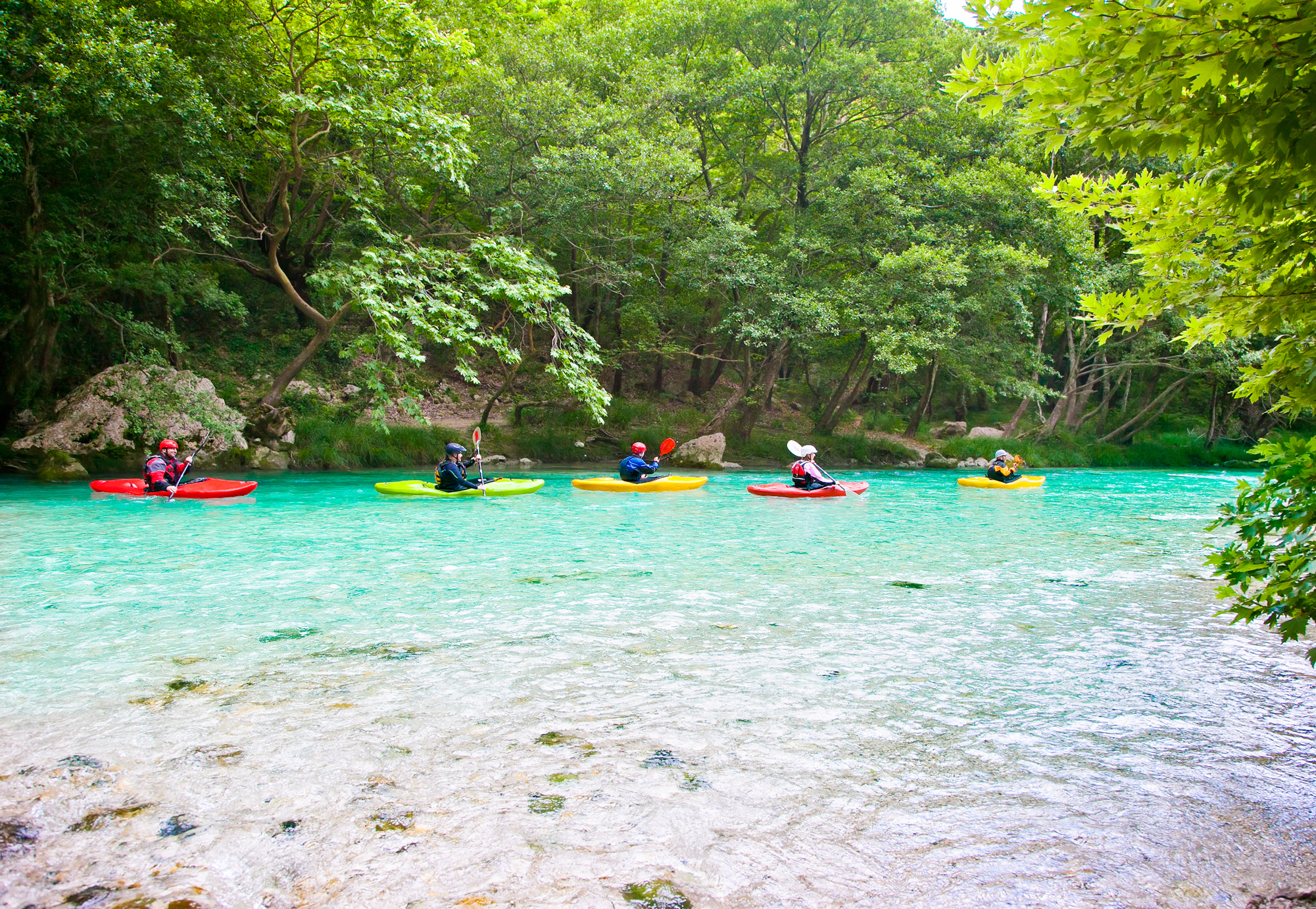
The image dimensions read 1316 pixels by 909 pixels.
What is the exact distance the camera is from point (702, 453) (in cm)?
2159

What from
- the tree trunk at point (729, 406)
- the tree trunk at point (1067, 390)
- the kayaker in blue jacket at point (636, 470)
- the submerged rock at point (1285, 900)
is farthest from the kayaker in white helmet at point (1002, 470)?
the submerged rock at point (1285, 900)

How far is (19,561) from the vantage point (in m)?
7.42

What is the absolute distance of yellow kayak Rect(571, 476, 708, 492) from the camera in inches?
586

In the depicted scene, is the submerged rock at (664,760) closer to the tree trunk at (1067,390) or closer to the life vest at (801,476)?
the life vest at (801,476)

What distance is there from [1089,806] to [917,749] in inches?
25.5

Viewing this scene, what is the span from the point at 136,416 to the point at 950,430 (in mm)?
22434

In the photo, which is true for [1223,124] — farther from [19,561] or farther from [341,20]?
[341,20]

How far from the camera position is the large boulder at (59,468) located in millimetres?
14461

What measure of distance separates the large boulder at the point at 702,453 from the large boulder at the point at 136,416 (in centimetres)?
1022

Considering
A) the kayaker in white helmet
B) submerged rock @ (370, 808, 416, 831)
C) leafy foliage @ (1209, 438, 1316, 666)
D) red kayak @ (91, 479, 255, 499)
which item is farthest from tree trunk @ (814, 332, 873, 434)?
submerged rock @ (370, 808, 416, 831)

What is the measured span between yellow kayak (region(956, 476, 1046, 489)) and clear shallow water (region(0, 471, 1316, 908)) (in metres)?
9.50

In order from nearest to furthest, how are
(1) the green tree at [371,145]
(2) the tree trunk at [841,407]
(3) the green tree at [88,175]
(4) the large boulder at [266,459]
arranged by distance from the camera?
(3) the green tree at [88,175], (1) the green tree at [371,145], (4) the large boulder at [266,459], (2) the tree trunk at [841,407]

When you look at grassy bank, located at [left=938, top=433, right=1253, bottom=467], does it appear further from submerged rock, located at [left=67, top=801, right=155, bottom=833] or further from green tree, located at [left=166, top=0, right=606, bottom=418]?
submerged rock, located at [left=67, top=801, right=155, bottom=833]

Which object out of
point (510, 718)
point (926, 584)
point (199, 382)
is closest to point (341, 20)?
point (199, 382)
